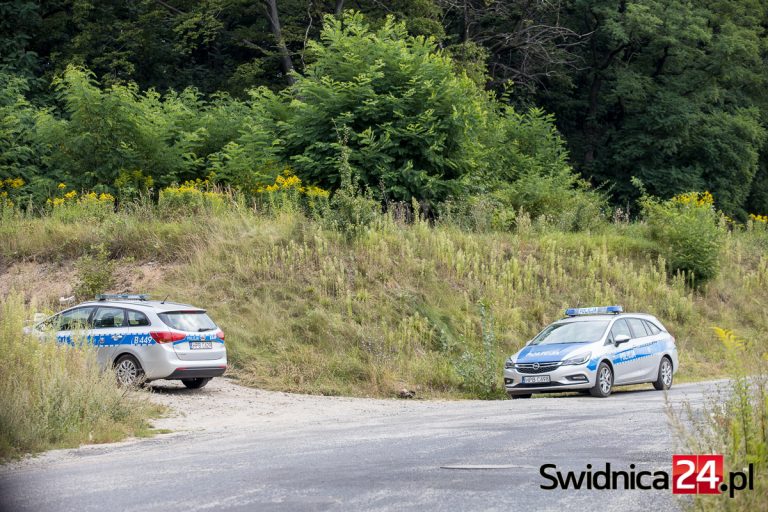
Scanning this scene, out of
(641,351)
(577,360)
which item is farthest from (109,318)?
(641,351)

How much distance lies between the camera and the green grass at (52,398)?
44.0 ft

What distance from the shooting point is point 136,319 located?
19125 mm

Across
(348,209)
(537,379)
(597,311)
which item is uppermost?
(348,209)

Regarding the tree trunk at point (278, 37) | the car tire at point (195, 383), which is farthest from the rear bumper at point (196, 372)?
the tree trunk at point (278, 37)

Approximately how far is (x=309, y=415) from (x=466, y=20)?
32.0 m

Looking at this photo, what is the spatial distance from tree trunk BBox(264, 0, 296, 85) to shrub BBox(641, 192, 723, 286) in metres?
16.5

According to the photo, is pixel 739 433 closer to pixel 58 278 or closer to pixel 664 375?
pixel 664 375

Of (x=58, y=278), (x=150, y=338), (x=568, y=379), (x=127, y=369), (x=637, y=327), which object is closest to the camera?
(x=150, y=338)

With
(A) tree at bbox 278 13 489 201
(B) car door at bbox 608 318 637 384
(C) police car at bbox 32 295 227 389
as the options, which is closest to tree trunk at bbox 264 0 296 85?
(A) tree at bbox 278 13 489 201

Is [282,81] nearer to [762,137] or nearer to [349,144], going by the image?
[349,144]

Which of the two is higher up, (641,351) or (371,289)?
(371,289)

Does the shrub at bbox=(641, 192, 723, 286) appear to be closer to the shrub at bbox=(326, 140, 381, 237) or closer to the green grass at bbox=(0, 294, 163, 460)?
the shrub at bbox=(326, 140, 381, 237)

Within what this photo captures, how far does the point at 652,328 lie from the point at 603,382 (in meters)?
2.79

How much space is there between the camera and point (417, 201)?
29.8m
